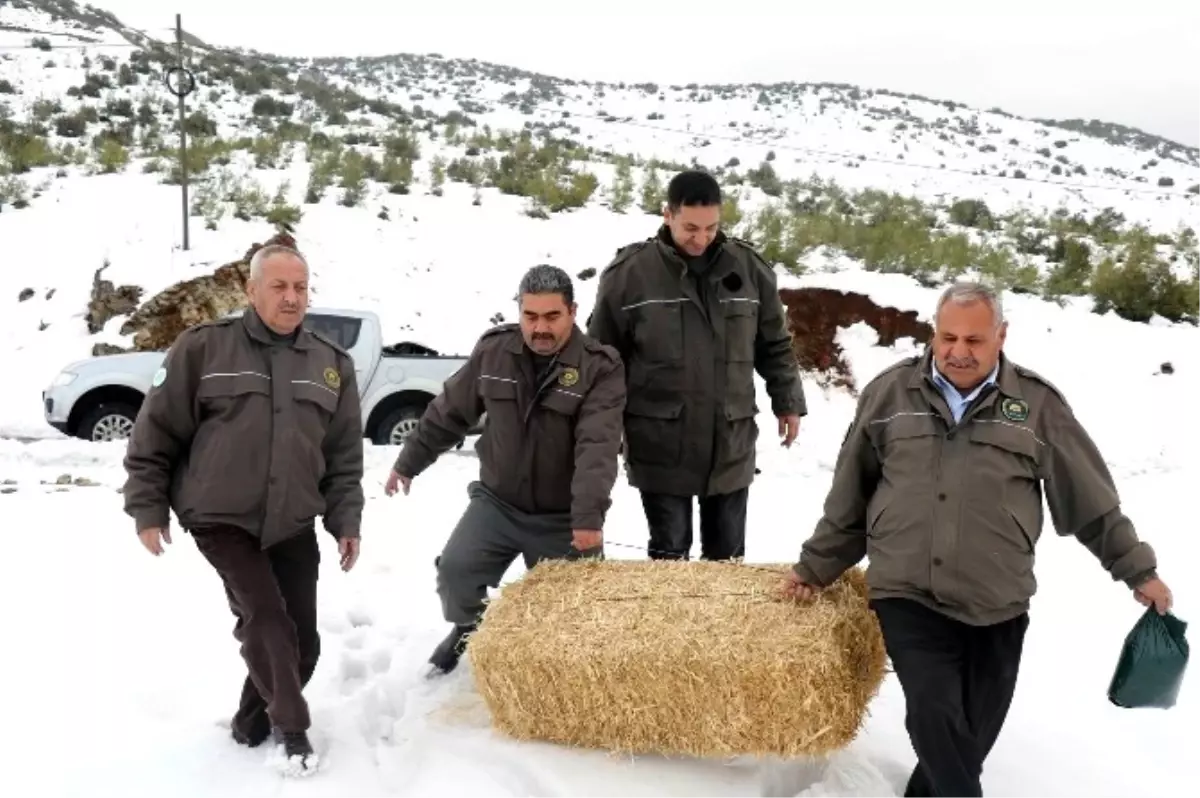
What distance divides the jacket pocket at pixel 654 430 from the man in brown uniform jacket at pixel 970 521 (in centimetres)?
118

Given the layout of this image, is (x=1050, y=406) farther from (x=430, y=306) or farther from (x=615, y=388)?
(x=430, y=306)

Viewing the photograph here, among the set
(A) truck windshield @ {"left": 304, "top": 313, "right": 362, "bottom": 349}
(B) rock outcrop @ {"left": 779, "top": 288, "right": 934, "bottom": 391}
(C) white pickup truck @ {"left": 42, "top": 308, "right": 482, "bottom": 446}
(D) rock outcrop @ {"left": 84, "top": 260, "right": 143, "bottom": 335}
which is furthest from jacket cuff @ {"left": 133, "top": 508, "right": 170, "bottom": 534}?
(D) rock outcrop @ {"left": 84, "top": 260, "right": 143, "bottom": 335}

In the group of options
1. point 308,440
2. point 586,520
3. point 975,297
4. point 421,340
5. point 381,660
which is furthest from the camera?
point 421,340

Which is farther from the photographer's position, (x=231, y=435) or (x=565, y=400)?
(x=565, y=400)

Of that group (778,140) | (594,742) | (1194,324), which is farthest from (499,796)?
(778,140)

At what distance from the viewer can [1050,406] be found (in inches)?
114

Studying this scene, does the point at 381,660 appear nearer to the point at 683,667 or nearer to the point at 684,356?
the point at 683,667

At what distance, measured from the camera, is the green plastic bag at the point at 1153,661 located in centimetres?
286

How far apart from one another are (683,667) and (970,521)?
1.01 metres

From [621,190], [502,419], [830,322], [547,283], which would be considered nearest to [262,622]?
[502,419]

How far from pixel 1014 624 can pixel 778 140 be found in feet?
126

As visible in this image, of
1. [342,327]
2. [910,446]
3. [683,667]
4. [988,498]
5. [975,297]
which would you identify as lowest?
[683,667]

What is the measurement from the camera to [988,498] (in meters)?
2.82

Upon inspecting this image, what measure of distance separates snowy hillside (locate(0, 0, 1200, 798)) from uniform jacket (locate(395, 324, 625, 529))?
34.6 inches
